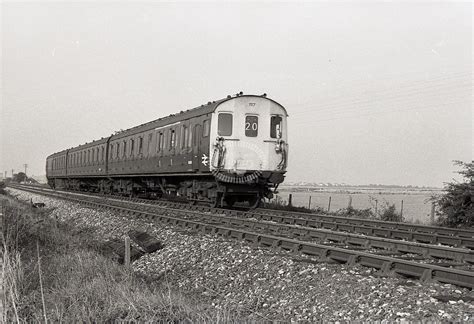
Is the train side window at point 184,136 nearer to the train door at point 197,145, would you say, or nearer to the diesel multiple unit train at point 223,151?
the diesel multiple unit train at point 223,151

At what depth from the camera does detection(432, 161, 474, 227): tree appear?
14416 mm

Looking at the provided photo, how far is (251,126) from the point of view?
16.6 metres

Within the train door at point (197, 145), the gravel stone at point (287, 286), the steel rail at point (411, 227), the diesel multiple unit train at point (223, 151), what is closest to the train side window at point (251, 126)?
the diesel multiple unit train at point (223, 151)

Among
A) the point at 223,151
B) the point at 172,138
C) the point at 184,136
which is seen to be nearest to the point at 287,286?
the point at 223,151

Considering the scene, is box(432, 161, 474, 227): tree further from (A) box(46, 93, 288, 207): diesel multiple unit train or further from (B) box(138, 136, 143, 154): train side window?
(B) box(138, 136, 143, 154): train side window

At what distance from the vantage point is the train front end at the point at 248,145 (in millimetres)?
16031

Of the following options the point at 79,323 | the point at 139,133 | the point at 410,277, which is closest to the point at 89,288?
the point at 79,323

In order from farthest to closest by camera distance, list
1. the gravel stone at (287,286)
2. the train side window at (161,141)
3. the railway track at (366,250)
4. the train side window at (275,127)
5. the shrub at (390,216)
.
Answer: the train side window at (161,141)
the shrub at (390,216)
the train side window at (275,127)
the railway track at (366,250)
the gravel stone at (287,286)

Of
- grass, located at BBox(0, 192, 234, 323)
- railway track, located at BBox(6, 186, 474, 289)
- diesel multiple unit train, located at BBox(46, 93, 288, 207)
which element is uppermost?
diesel multiple unit train, located at BBox(46, 93, 288, 207)

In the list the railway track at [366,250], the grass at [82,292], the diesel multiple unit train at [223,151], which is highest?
the diesel multiple unit train at [223,151]

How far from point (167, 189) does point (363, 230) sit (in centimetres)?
1083

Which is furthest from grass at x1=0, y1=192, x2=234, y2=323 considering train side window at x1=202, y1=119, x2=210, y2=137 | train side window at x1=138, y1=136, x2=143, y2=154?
train side window at x1=138, y1=136, x2=143, y2=154

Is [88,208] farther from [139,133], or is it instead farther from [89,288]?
[89,288]

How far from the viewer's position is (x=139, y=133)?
2402 cm
